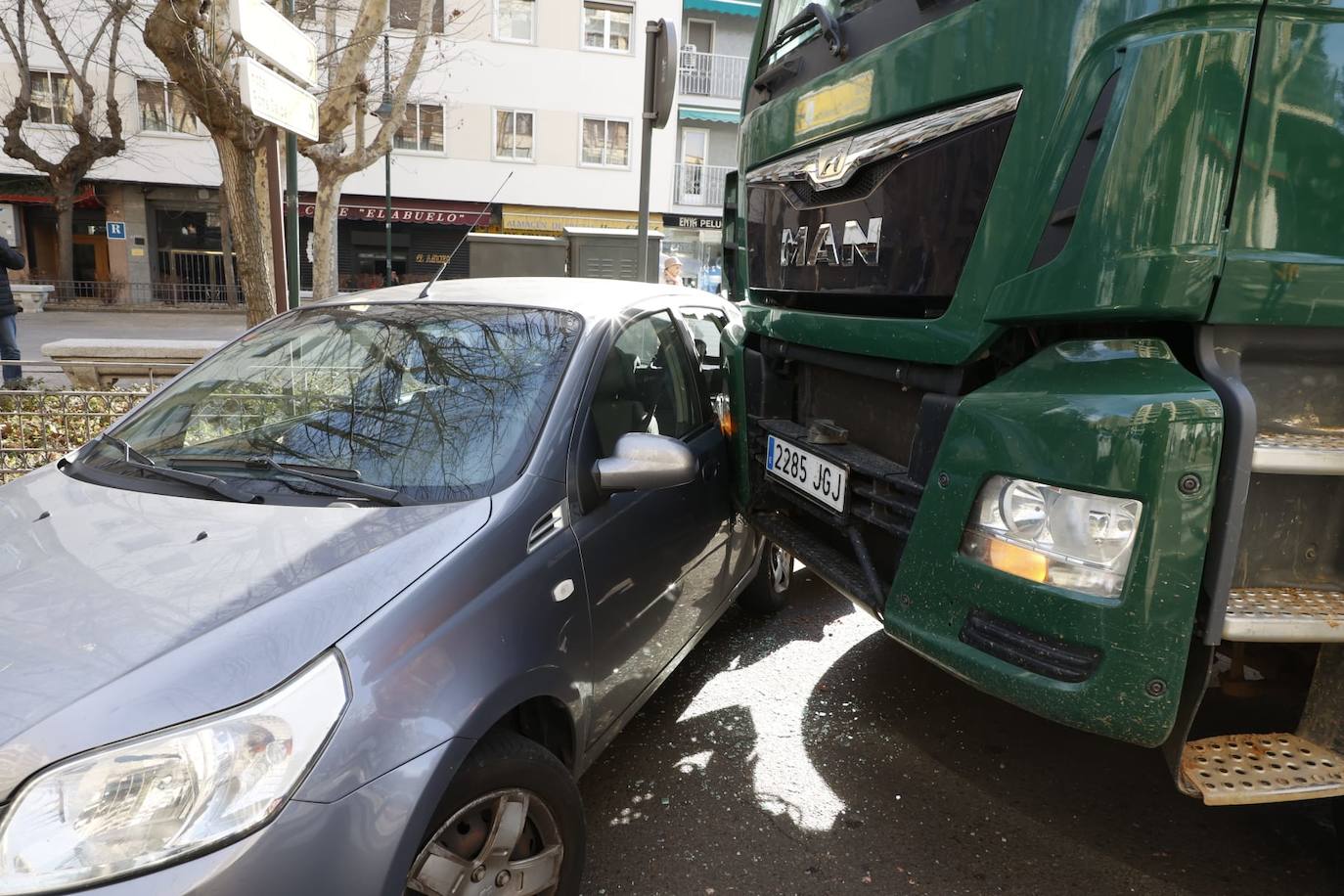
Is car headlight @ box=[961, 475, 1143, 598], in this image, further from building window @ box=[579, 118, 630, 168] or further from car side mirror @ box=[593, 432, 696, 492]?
building window @ box=[579, 118, 630, 168]

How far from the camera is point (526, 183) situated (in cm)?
2531

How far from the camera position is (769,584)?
418cm

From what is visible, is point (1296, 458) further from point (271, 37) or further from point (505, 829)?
point (271, 37)

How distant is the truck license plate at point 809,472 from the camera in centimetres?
279

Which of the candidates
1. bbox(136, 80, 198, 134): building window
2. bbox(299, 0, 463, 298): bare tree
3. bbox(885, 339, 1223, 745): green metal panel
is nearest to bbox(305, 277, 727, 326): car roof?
bbox(885, 339, 1223, 745): green metal panel

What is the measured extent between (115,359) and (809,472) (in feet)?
22.7

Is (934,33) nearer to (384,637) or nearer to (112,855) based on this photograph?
(384,637)

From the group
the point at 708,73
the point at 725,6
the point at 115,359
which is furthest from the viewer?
the point at 708,73

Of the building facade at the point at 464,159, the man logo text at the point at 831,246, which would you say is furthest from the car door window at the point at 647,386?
the building facade at the point at 464,159

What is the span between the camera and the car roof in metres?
2.91

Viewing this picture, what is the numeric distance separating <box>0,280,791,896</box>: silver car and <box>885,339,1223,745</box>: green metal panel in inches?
31.6

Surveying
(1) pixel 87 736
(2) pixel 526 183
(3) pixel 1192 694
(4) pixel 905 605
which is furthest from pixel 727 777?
(2) pixel 526 183

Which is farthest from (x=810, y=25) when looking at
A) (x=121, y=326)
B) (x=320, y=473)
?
(x=121, y=326)

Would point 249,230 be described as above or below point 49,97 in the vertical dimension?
below
